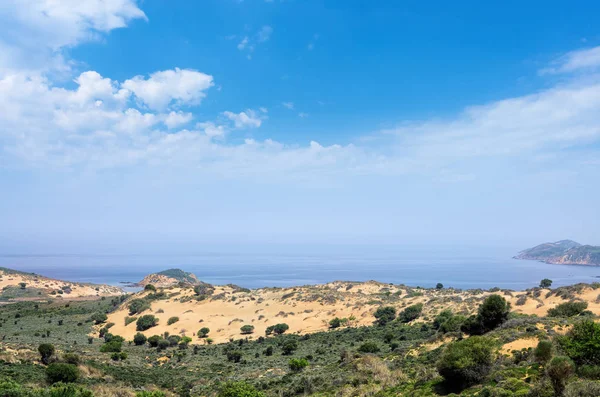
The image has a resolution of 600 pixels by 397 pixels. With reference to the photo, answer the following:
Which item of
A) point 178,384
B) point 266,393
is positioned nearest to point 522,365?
point 266,393

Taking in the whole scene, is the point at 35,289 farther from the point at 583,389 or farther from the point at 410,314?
the point at 583,389

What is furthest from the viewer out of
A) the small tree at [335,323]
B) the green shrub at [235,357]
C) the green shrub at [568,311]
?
the small tree at [335,323]

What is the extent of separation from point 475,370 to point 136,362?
101 feet

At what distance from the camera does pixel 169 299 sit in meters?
71.8

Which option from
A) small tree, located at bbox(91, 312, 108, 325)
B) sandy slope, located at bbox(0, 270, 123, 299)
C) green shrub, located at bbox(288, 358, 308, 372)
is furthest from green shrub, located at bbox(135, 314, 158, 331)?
sandy slope, located at bbox(0, 270, 123, 299)

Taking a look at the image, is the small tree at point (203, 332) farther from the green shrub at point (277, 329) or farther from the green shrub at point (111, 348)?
the green shrub at point (111, 348)

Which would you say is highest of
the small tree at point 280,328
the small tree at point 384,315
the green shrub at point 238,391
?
the green shrub at point 238,391

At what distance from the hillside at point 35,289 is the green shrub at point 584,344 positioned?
112m

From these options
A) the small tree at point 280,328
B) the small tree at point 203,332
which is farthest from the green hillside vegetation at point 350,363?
the small tree at point 203,332

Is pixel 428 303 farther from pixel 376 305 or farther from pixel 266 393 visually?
pixel 266 393

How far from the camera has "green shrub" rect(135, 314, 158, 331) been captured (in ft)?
189

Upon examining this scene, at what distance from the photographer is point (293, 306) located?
63.9m

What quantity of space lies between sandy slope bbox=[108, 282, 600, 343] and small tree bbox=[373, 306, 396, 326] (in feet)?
4.18

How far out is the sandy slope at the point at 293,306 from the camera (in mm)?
49188
